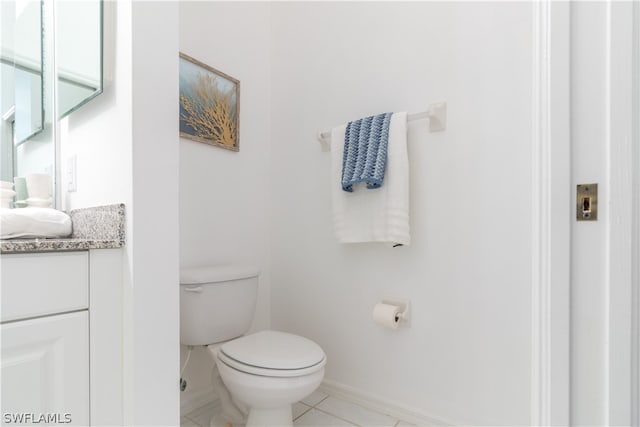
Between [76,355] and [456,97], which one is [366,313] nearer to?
[456,97]

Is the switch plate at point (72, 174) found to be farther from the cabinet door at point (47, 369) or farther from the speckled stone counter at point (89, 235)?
the cabinet door at point (47, 369)

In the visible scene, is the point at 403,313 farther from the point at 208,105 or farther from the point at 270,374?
the point at 208,105

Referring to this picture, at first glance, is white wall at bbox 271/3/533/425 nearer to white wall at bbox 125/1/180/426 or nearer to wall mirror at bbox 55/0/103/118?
white wall at bbox 125/1/180/426

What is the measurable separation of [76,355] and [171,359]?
23cm

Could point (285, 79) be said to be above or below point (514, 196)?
above

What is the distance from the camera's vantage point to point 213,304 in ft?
4.54

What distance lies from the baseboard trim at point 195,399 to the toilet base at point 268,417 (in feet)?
1.29

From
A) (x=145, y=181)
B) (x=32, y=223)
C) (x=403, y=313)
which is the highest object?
(x=145, y=181)

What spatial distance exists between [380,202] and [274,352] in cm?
78

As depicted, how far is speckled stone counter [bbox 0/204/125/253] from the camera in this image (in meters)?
0.75

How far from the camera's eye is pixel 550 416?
0.68 meters

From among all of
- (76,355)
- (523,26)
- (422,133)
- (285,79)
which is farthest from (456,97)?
(76,355)

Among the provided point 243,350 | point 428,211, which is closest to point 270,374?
point 243,350

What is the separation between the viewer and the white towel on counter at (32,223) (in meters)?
0.85
